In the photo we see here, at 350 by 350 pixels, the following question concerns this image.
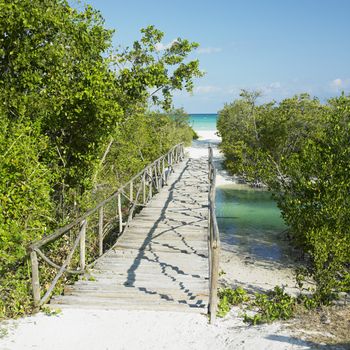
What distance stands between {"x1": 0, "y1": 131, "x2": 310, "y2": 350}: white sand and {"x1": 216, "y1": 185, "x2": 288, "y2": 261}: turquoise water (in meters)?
8.95

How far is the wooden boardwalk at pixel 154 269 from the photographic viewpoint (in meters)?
6.43

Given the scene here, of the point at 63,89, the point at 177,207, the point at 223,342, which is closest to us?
the point at 223,342

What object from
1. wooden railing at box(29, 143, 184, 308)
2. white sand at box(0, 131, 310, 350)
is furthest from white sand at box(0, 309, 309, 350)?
wooden railing at box(29, 143, 184, 308)

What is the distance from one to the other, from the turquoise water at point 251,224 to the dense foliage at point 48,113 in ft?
25.6

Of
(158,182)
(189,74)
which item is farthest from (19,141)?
(158,182)

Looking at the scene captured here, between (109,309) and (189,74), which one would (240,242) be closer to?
(189,74)

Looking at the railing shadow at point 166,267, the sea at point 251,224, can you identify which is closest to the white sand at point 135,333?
the railing shadow at point 166,267

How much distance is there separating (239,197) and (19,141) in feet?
66.9

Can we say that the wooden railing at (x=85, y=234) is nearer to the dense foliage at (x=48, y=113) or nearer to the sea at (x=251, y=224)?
the dense foliage at (x=48, y=113)

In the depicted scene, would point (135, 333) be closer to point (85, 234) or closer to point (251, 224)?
point (85, 234)

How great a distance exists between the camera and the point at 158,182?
17016 millimetres

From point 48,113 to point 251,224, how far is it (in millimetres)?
12924

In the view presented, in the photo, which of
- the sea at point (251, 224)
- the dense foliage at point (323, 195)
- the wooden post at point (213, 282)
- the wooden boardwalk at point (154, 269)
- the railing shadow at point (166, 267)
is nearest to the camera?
the wooden post at point (213, 282)

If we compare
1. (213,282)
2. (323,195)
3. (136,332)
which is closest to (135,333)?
(136,332)
